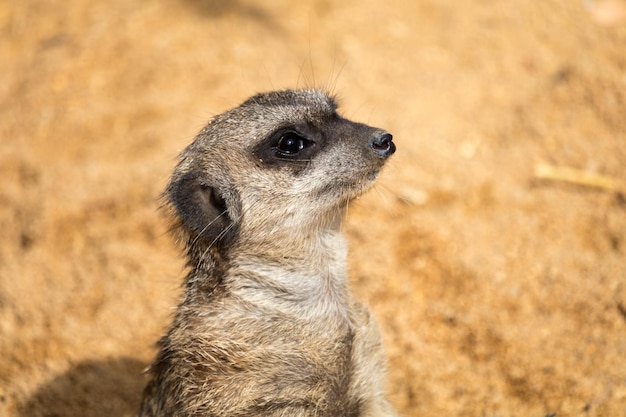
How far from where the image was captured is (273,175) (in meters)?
3.16

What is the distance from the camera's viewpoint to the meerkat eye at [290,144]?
318 centimetres

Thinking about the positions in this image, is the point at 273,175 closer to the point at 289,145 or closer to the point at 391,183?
the point at 289,145

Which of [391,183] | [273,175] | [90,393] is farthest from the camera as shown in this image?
[391,183]

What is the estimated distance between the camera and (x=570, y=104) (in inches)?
229

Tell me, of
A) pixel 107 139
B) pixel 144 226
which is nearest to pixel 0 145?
pixel 107 139

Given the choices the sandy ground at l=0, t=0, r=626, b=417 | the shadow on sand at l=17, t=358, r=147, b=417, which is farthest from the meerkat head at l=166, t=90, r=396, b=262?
the shadow on sand at l=17, t=358, r=147, b=417

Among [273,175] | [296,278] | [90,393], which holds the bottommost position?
[90,393]

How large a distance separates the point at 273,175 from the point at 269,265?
0.41 meters

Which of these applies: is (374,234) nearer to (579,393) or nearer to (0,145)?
(579,393)

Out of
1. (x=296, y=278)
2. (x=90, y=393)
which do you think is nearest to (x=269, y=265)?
(x=296, y=278)

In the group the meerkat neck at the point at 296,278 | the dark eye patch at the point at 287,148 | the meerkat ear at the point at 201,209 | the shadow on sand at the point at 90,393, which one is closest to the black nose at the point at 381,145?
the dark eye patch at the point at 287,148

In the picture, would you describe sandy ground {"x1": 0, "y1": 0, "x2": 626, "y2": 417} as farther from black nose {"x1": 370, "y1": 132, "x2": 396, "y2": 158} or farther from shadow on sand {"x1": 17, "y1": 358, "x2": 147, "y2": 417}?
black nose {"x1": 370, "y1": 132, "x2": 396, "y2": 158}

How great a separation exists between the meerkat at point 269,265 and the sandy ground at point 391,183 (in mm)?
609

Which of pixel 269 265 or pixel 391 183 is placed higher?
pixel 391 183
